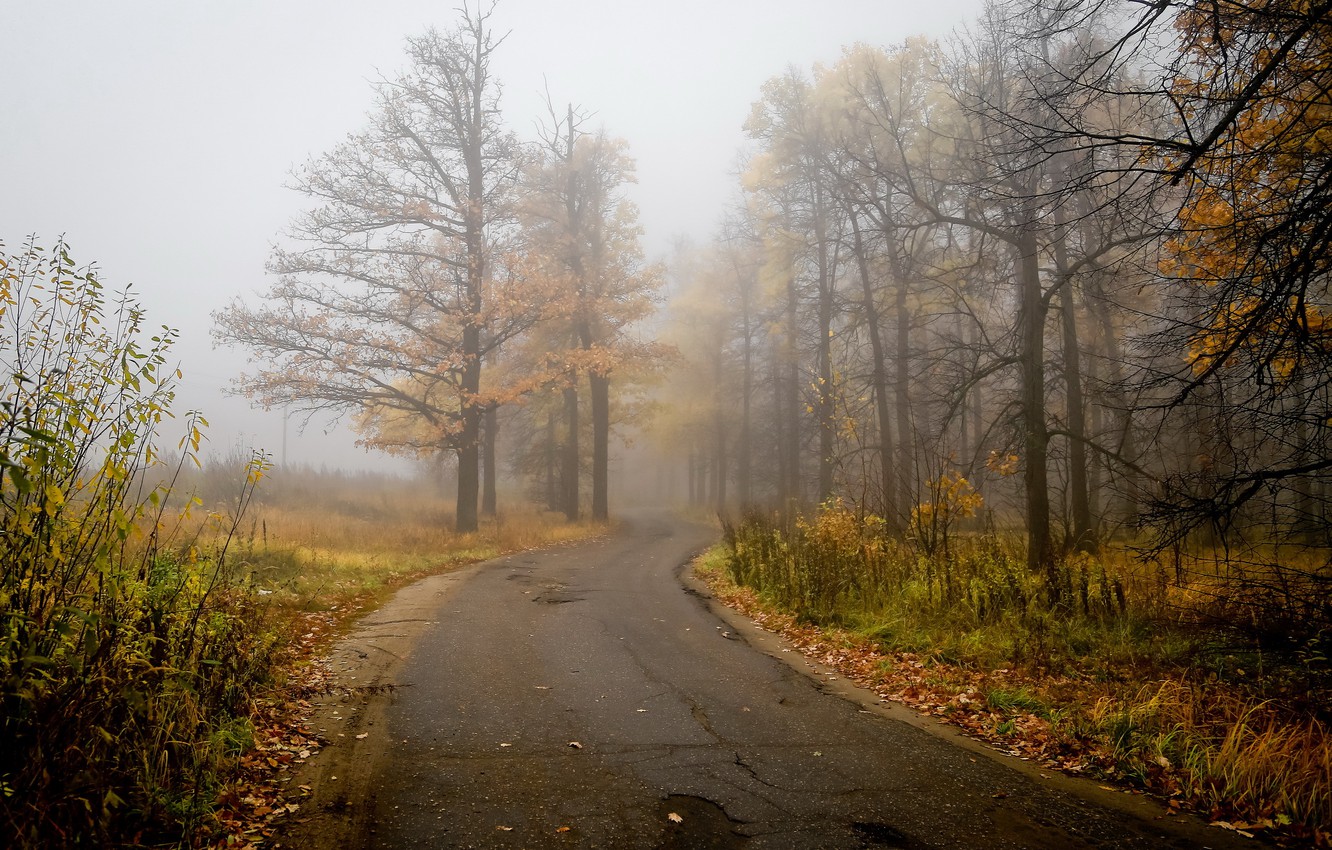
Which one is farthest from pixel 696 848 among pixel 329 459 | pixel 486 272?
pixel 329 459

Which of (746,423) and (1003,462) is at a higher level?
(746,423)

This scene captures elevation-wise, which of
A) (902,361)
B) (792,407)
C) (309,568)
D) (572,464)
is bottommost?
(309,568)

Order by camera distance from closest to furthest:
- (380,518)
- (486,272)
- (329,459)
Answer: (486,272) → (380,518) → (329,459)

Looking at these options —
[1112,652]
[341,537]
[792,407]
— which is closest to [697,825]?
[1112,652]

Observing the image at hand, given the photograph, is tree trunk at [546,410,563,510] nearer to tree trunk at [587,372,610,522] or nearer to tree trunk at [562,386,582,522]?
tree trunk at [562,386,582,522]

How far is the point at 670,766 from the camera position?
14.2 ft

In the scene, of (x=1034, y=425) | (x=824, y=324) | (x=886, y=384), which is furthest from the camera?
(x=824, y=324)

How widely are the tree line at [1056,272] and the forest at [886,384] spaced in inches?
4.7

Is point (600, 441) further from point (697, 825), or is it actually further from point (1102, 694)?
point (697, 825)

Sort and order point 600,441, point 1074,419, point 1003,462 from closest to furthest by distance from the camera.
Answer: point 1003,462 → point 1074,419 → point 600,441

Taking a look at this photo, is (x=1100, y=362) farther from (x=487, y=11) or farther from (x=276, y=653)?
(x=276, y=653)

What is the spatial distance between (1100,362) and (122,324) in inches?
934

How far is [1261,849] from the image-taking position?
347cm

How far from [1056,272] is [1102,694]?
22.7ft
